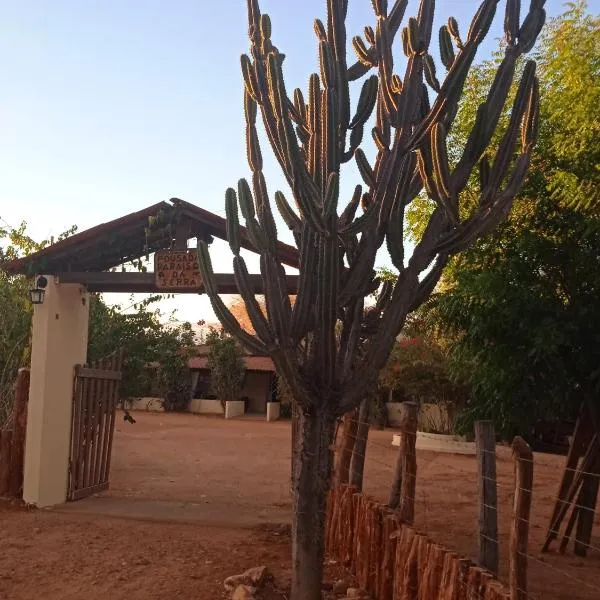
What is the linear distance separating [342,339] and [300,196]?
133 cm

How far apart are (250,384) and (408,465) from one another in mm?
27176

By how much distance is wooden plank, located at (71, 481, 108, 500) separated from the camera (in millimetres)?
9234

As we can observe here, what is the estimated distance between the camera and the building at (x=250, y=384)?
31.2 m

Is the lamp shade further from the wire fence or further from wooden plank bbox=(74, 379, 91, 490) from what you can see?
the wire fence

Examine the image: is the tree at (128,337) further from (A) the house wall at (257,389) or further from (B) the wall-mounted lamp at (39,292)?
(A) the house wall at (257,389)

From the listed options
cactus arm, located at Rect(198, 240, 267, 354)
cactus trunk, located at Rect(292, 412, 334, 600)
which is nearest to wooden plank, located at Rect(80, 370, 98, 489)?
cactus arm, located at Rect(198, 240, 267, 354)

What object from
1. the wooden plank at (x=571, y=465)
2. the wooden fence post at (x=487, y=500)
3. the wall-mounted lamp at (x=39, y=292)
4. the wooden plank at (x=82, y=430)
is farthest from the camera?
the wooden plank at (x=82, y=430)

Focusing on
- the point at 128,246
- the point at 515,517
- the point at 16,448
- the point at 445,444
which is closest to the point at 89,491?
the point at 16,448

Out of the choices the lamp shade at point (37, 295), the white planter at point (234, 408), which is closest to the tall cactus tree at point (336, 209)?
the lamp shade at point (37, 295)

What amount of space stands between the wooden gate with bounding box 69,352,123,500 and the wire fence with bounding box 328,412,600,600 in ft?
10.6

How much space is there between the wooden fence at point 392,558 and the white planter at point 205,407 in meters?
21.7

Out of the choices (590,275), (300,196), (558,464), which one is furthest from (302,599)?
(558,464)

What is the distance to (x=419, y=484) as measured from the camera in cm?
1257

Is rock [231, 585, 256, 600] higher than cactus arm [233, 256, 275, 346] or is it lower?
lower
